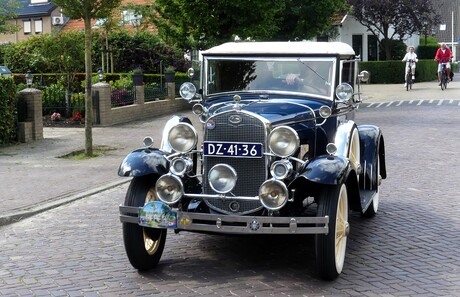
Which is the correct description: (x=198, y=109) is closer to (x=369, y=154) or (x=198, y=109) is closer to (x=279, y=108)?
(x=279, y=108)

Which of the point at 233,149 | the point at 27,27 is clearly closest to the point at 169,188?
the point at 233,149

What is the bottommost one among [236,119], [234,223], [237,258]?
[237,258]

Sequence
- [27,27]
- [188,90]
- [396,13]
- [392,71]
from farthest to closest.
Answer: [27,27], [396,13], [392,71], [188,90]

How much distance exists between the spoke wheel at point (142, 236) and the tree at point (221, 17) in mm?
13914

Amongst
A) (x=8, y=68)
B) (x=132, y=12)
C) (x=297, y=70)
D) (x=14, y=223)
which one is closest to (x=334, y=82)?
(x=297, y=70)

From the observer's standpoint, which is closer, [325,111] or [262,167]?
[262,167]

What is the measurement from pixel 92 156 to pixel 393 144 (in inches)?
231

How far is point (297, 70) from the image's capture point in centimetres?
752

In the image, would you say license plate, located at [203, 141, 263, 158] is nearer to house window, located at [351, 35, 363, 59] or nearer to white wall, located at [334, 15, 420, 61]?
white wall, located at [334, 15, 420, 61]

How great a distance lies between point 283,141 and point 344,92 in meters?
1.09

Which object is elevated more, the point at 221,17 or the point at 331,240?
the point at 221,17

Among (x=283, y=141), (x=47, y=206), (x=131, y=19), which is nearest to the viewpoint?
(x=283, y=141)

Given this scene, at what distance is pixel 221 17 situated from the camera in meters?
20.7

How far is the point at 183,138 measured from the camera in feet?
21.9
